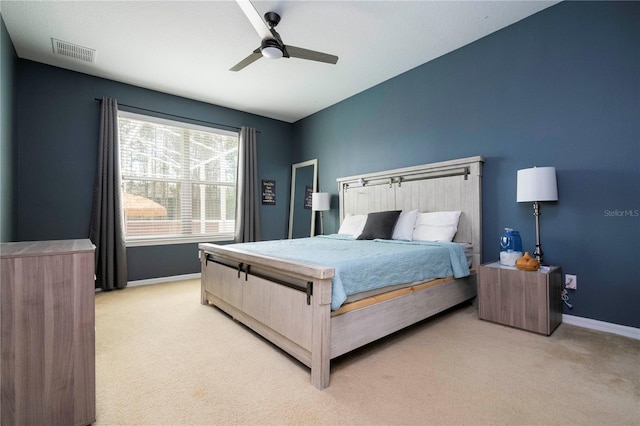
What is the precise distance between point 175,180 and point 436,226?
3.70 m

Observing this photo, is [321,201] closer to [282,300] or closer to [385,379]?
[282,300]

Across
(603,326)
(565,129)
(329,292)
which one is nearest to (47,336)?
(329,292)

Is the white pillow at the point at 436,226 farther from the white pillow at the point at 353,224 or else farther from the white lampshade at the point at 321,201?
the white lampshade at the point at 321,201

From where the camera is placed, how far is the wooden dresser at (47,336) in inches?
43.9

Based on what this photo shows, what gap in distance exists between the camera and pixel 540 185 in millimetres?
2393

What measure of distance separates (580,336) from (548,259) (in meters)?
0.66

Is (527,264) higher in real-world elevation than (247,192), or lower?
lower

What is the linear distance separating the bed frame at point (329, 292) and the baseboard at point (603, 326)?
0.77 meters

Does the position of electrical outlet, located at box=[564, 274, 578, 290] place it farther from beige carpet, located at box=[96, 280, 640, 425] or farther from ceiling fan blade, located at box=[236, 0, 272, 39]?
ceiling fan blade, located at box=[236, 0, 272, 39]

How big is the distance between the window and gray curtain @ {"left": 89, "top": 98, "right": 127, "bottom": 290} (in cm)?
20

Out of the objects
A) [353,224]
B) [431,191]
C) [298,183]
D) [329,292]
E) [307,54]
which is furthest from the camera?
[298,183]

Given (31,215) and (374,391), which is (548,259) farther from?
(31,215)

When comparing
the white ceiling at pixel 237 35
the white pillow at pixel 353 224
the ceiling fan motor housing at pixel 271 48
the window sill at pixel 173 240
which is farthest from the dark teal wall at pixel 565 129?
the window sill at pixel 173 240

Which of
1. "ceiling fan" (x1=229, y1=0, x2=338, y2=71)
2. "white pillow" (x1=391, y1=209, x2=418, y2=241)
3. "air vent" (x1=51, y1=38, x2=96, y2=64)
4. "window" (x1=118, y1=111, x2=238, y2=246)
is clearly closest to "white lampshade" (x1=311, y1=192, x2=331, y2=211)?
"window" (x1=118, y1=111, x2=238, y2=246)
